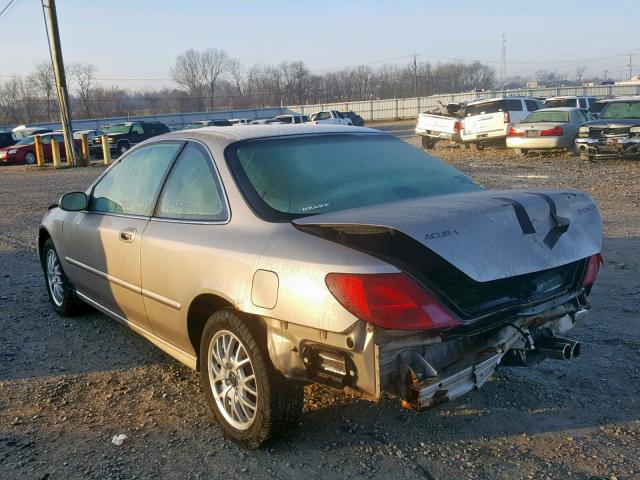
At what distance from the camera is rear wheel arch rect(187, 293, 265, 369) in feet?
10.2

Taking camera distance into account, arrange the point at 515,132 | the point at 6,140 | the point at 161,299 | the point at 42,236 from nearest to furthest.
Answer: the point at 161,299 → the point at 42,236 → the point at 515,132 → the point at 6,140

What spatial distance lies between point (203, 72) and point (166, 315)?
100223mm

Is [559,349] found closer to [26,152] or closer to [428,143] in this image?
[428,143]

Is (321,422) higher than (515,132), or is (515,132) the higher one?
(515,132)

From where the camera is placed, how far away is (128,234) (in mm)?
3854

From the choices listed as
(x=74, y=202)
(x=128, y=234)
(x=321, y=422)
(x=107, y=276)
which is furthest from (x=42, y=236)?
(x=321, y=422)

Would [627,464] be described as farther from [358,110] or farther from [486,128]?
[358,110]

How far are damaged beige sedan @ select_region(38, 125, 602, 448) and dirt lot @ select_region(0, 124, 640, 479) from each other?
296 mm

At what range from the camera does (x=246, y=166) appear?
329 cm

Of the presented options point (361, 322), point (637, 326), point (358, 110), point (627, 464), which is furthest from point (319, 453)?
point (358, 110)

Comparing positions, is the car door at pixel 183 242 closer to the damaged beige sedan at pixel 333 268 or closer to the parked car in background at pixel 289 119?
the damaged beige sedan at pixel 333 268

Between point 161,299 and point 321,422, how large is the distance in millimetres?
1159

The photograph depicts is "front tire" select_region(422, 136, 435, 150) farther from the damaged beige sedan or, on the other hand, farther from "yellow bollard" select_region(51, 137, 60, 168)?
the damaged beige sedan

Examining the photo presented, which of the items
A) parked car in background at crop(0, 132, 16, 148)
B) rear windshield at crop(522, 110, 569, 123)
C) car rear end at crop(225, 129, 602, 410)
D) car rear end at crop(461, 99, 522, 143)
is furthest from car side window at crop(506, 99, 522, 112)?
parked car in background at crop(0, 132, 16, 148)
